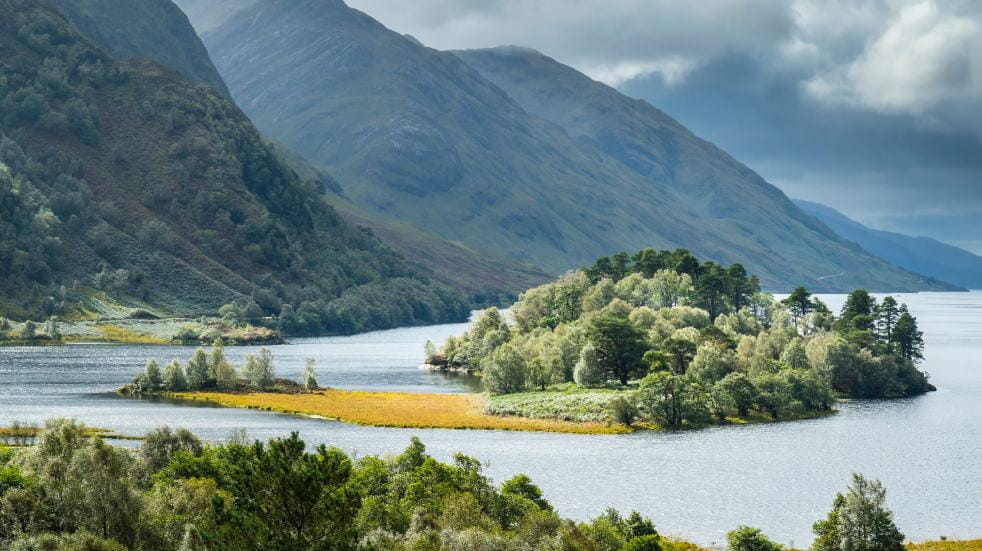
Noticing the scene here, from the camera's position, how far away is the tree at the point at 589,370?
7032 inches

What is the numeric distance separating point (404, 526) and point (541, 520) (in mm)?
8859

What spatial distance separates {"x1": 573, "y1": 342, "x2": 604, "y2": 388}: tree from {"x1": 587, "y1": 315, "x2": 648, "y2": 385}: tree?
1.38 m

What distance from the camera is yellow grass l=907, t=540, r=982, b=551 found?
7956cm

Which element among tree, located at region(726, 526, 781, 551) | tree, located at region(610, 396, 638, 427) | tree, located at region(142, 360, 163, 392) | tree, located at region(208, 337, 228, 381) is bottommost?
tree, located at region(726, 526, 781, 551)

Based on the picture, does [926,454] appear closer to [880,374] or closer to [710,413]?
[710,413]

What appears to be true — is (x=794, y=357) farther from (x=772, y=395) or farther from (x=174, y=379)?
(x=174, y=379)

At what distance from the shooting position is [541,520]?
65250 mm

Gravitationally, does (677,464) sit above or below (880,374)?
below

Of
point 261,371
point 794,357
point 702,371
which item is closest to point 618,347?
point 702,371

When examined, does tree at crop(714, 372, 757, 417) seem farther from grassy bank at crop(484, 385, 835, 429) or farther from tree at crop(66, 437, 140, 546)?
tree at crop(66, 437, 140, 546)

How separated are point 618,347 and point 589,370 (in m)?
6.55

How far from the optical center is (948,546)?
80688 millimetres

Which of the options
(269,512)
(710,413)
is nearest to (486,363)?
(710,413)

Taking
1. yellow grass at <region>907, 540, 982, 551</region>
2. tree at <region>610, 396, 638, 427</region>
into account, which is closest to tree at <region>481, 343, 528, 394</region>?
tree at <region>610, 396, 638, 427</region>
